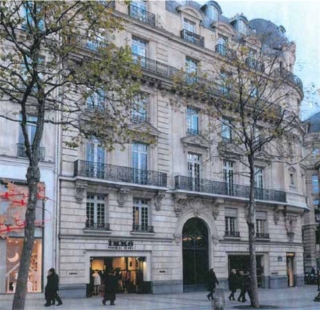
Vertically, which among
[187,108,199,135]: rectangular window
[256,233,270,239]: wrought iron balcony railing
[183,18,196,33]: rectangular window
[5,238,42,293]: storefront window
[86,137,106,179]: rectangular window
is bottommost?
[5,238,42,293]: storefront window

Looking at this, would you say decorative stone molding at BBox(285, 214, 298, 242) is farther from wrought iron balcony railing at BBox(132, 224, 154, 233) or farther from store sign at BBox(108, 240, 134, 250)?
store sign at BBox(108, 240, 134, 250)

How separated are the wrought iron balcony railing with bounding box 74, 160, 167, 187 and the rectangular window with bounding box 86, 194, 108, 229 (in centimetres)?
119

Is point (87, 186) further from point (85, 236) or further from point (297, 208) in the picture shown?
point (297, 208)

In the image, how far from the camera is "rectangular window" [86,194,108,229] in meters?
27.3

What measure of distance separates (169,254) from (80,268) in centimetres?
586

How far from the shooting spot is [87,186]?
87.9ft

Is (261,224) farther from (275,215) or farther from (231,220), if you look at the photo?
(231,220)

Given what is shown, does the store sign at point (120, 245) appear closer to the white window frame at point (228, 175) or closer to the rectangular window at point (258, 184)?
the white window frame at point (228, 175)

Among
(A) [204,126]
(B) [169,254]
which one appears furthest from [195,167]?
(B) [169,254]

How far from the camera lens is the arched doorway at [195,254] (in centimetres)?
3120

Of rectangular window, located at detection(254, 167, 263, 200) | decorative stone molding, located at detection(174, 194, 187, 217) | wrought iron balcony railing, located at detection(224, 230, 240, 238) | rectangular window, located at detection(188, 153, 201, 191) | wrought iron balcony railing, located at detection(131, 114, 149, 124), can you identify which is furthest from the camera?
rectangular window, located at detection(254, 167, 263, 200)

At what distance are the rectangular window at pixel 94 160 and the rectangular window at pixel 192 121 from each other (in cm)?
675

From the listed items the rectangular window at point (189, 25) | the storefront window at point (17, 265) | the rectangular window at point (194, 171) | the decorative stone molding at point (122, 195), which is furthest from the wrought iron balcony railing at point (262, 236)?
the storefront window at point (17, 265)

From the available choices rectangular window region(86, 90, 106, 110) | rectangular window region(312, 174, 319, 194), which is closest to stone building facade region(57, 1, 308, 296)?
rectangular window region(86, 90, 106, 110)
